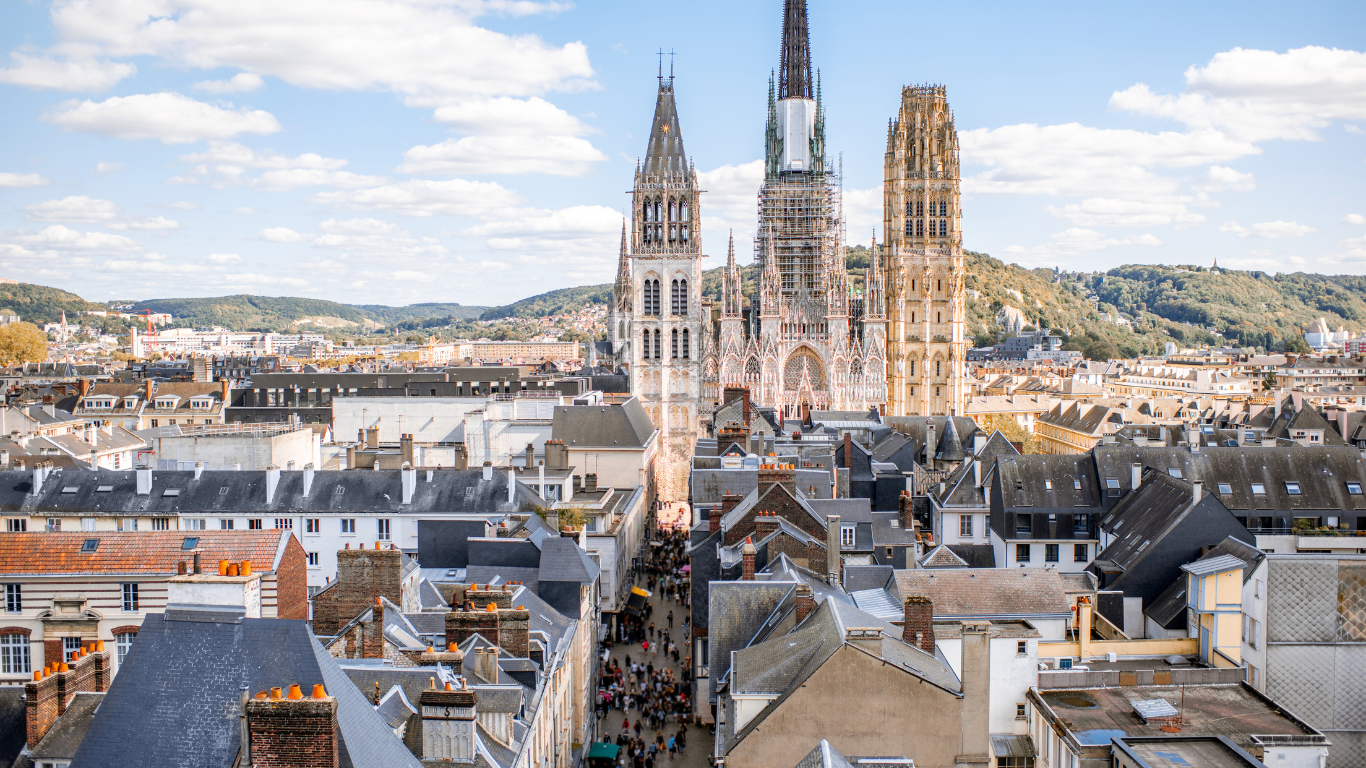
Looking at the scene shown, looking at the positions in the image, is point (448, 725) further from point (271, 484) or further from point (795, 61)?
point (795, 61)

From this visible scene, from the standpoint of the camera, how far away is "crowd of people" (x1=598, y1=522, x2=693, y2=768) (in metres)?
32.7

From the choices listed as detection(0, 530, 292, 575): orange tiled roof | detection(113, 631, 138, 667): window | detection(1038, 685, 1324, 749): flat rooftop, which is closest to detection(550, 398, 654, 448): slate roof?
detection(0, 530, 292, 575): orange tiled roof

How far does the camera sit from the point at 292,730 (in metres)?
11.5

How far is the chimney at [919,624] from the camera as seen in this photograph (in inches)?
884

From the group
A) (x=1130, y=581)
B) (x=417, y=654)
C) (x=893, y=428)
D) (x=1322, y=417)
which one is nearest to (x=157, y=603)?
(x=417, y=654)

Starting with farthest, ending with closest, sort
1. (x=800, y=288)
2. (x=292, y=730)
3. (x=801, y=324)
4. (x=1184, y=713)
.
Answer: (x=800, y=288) < (x=801, y=324) < (x=1184, y=713) < (x=292, y=730)

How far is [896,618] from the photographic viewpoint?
84.5ft

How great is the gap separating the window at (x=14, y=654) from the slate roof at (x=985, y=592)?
21190 millimetres

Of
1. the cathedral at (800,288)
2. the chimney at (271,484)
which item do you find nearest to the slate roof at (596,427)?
the cathedral at (800,288)

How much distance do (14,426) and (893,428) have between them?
51086 millimetres

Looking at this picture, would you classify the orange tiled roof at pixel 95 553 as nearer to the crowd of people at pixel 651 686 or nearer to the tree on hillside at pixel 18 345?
the crowd of people at pixel 651 686

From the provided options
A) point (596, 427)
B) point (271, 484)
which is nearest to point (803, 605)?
point (271, 484)

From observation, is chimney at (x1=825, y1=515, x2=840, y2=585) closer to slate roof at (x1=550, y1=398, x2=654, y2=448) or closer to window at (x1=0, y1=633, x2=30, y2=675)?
window at (x1=0, y1=633, x2=30, y2=675)

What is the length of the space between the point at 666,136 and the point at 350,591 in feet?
236
